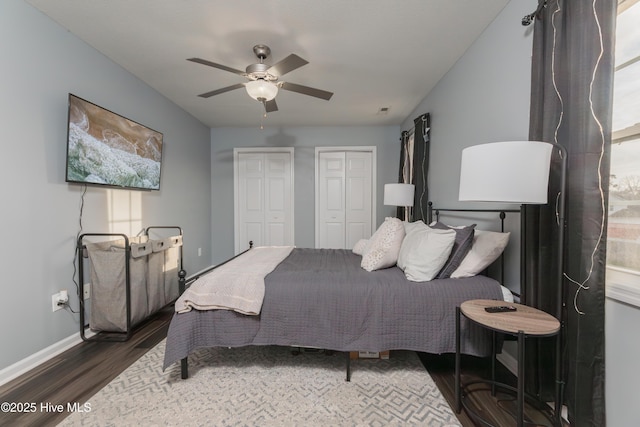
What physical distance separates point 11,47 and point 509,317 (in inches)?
135

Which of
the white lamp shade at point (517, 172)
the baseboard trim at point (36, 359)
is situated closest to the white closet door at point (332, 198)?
the baseboard trim at point (36, 359)

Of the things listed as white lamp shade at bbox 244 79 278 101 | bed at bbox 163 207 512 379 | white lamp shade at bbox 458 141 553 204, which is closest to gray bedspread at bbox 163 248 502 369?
bed at bbox 163 207 512 379

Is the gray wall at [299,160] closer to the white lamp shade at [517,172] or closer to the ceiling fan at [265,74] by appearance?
the ceiling fan at [265,74]

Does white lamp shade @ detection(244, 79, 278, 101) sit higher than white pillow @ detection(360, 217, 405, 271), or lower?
higher

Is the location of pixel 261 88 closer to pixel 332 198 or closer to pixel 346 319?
pixel 346 319

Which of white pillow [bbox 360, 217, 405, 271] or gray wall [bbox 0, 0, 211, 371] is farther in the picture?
white pillow [bbox 360, 217, 405, 271]

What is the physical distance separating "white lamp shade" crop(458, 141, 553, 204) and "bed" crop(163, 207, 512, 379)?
0.74 m

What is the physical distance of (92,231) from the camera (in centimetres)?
236

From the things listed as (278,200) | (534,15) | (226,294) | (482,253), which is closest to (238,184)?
(278,200)

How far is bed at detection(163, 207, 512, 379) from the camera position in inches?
65.3

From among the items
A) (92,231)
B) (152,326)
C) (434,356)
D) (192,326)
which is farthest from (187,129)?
(434,356)

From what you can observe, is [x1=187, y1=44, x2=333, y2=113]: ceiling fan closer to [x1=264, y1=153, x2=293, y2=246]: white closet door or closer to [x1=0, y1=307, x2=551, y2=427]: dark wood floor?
[x1=0, y1=307, x2=551, y2=427]: dark wood floor

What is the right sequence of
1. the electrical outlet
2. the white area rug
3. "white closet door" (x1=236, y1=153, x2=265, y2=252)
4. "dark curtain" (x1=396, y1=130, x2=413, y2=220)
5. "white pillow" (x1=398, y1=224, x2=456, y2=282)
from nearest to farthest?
the white area rug, "white pillow" (x1=398, y1=224, x2=456, y2=282), the electrical outlet, "dark curtain" (x1=396, y1=130, x2=413, y2=220), "white closet door" (x1=236, y1=153, x2=265, y2=252)

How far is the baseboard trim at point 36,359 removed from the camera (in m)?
1.69
